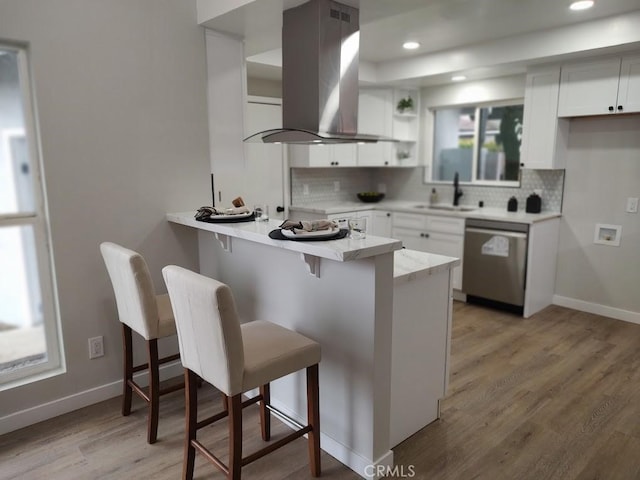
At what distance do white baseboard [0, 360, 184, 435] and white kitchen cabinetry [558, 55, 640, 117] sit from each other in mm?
4117

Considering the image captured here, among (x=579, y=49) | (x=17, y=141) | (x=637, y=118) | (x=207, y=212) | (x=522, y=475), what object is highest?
(x=579, y=49)

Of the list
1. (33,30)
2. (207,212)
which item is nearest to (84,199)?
(207,212)

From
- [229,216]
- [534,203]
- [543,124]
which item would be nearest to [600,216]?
[534,203]

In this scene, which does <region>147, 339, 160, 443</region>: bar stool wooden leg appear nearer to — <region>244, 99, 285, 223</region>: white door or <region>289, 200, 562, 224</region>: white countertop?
<region>244, 99, 285, 223</region>: white door

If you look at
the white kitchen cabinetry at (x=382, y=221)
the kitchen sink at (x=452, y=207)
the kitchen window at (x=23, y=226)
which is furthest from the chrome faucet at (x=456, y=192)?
the kitchen window at (x=23, y=226)

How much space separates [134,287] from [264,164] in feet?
9.03

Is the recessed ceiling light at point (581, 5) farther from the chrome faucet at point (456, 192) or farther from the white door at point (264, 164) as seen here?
the white door at point (264, 164)

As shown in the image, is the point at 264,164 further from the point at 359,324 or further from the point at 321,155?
the point at 359,324

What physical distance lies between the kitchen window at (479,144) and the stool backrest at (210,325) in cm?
399

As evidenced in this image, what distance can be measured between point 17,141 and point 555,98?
13.7ft

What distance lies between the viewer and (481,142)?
502 cm

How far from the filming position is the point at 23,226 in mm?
2455

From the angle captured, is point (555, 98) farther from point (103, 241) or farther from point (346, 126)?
point (103, 241)

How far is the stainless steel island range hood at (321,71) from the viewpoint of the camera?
91.9 inches
